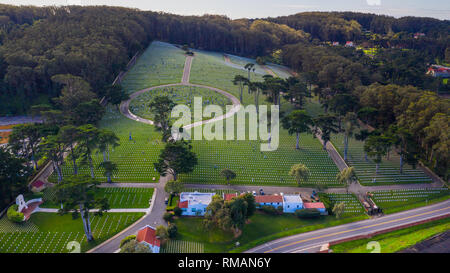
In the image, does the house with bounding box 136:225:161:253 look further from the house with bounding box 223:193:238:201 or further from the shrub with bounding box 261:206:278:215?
the shrub with bounding box 261:206:278:215

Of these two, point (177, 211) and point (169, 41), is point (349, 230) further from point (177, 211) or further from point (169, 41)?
point (169, 41)

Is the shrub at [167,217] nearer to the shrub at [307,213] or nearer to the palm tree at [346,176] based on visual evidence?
the shrub at [307,213]

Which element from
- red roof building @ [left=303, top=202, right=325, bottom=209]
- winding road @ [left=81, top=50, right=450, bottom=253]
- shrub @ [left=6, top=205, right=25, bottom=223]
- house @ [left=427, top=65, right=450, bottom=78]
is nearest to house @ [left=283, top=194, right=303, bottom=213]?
red roof building @ [left=303, top=202, right=325, bottom=209]

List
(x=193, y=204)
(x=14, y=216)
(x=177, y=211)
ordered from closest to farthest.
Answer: (x=14, y=216), (x=177, y=211), (x=193, y=204)

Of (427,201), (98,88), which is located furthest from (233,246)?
(98,88)

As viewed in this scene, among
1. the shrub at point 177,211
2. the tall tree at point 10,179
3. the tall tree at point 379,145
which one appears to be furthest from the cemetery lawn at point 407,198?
the tall tree at point 10,179

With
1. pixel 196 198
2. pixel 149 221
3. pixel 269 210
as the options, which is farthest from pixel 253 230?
pixel 149 221

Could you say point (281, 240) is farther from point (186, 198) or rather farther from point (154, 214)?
point (154, 214)
